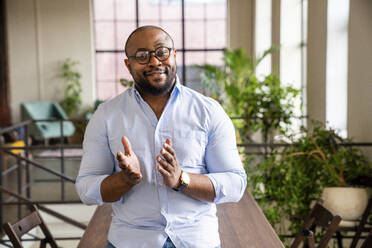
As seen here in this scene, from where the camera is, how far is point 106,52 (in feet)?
34.0

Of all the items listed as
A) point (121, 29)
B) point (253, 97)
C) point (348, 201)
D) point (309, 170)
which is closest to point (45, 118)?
point (121, 29)

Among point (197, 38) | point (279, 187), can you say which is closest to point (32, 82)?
point (197, 38)

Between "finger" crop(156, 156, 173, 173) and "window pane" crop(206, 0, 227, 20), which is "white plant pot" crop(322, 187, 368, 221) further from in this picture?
"window pane" crop(206, 0, 227, 20)

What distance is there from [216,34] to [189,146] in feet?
30.4

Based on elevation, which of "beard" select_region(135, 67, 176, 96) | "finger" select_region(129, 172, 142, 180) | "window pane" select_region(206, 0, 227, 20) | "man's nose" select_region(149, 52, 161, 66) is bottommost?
"finger" select_region(129, 172, 142, 180)

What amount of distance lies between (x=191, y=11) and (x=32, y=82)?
3698mm

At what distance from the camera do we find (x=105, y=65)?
10.4m

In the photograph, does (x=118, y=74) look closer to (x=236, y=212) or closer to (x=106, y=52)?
(x=106, y=52)

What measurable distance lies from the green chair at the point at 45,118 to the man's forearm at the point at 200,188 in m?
7.93

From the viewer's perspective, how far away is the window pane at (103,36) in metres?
10.4

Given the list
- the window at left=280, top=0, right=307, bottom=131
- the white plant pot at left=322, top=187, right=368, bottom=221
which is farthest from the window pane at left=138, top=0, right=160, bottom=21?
the white plant pot at left=322, top=187, right=368, bottom=221

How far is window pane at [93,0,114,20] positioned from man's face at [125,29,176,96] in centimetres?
939

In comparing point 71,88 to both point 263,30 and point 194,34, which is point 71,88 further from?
point 263,30

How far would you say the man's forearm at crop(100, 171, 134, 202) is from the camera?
4.22 ft
